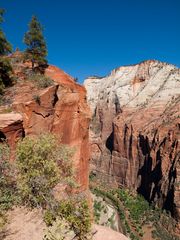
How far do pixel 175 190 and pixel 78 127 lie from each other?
1240 inches

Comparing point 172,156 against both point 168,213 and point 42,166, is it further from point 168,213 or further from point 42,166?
point 42,166

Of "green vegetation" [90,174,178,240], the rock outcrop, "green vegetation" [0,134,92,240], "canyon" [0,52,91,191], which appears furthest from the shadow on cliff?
"green vegetation" [0,134,92,240]

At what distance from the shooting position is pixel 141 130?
252 feet

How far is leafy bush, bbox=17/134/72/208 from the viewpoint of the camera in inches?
500

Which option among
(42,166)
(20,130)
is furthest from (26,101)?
(42,166)

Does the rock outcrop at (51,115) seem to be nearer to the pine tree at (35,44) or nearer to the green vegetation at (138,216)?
the pine tree at (35,44)

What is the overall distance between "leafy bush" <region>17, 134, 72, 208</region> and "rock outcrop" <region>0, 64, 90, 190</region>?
810 cm

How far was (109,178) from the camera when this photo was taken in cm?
8069

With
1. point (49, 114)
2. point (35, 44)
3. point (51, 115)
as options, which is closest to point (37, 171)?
point (49, 114)

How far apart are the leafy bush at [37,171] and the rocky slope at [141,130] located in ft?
142

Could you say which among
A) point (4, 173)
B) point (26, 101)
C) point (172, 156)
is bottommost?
point (172, 156)

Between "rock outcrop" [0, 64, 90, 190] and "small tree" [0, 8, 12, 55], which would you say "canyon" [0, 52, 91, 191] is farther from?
"small tree" [0, 8, 12, 55]

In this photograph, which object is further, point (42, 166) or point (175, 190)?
point (175, 190)

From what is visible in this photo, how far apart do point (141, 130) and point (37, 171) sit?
66150 millimetres
